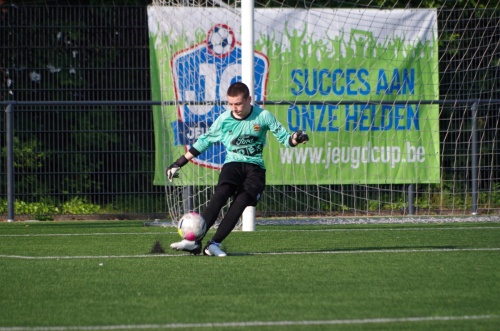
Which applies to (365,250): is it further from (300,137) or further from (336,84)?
(336,84)

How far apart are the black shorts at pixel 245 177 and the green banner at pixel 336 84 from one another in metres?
5.84

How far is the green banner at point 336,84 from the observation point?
15164 millimetres

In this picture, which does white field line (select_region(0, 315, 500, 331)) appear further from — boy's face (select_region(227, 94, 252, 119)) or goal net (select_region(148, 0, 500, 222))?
goal net (select_region(148, 0, 500, 222))

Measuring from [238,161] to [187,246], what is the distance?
0.94 meters

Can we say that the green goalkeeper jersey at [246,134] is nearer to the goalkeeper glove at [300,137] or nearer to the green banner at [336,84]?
the goalkeeper glove at [300,137]

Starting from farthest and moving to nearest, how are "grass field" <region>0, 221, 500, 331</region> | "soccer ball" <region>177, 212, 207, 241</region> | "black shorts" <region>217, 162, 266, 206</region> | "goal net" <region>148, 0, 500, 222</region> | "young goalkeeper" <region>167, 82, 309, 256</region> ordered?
"goal net" <region>148, 0, 500, 222</region> → "black shorts" <region>217, 162, 266, 206</region> → "young goalkeeper" <region>167, 82, 309, 256</region> → "soccer ball" <region>177, 212, 207, 241</region> → "grass field" <region>0, 221, 500, 331</region>

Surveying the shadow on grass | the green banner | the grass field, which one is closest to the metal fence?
the green banner

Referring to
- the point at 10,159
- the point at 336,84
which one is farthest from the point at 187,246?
the point at 336,84

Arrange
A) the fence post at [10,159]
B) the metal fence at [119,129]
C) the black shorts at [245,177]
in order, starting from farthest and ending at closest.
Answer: the metal fence at [119,129]
the fence post at [10,159]
the black shorts at [245,177]

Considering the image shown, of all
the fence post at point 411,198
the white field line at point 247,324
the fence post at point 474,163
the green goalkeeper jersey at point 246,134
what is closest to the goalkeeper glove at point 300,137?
the green goalkeeper jersey at point 246,134

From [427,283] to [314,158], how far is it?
8826mm

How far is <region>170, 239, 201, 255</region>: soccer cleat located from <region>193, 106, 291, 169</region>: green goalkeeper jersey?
88cm

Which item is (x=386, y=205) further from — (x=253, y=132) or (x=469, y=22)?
(x=253, y=132)

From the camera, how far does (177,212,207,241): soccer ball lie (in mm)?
8625
